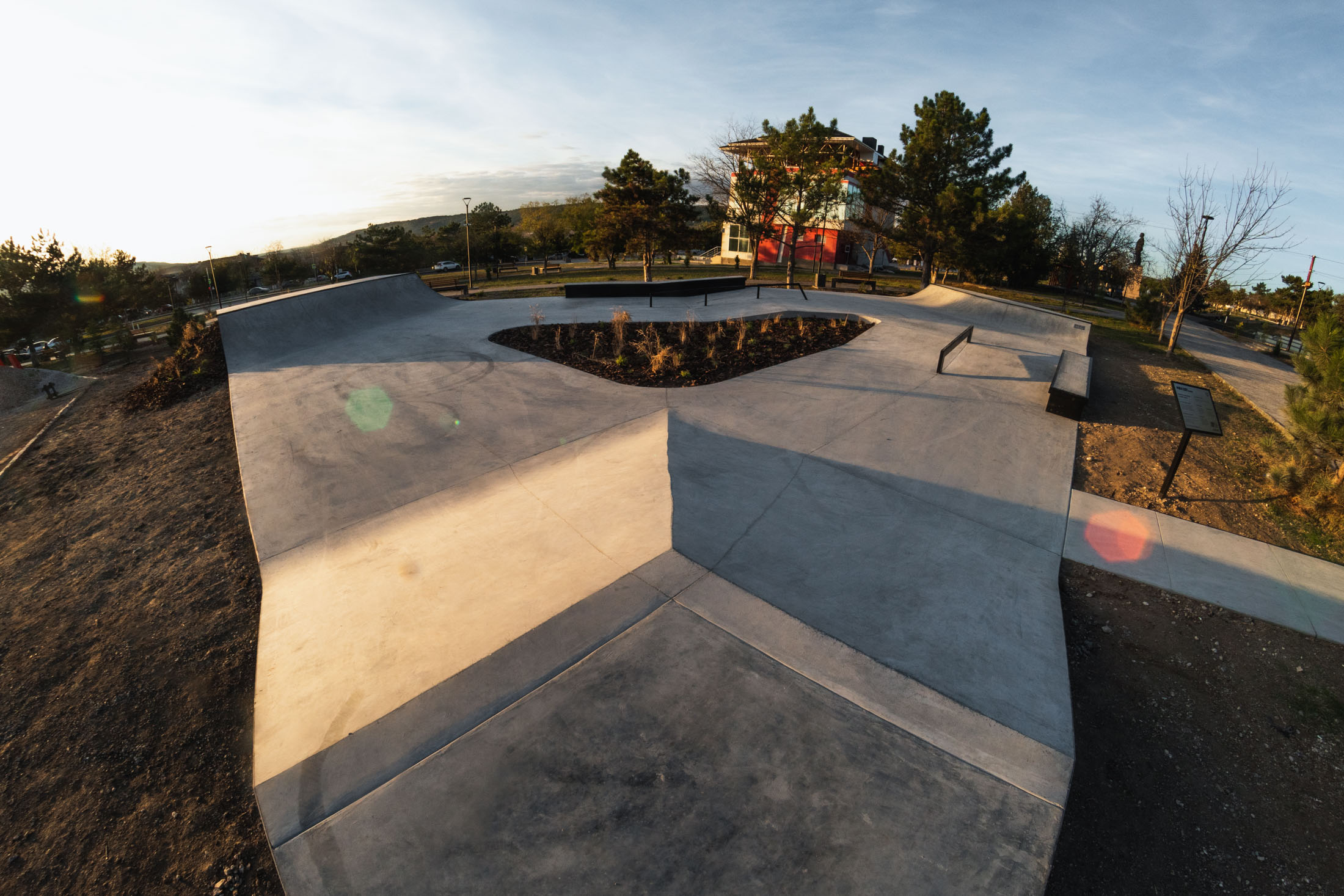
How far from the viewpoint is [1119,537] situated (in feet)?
21.4

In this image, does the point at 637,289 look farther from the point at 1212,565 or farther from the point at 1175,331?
the point at 1175,331

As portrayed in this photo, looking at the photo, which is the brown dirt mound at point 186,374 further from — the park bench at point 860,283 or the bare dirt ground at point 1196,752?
the park bench at point 860,283

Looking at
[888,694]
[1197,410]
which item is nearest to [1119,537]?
[1197,410]

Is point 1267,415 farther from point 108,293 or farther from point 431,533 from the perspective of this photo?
point 108,293

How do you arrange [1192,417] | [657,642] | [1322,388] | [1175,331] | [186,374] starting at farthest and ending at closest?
[1175,331] → [186,374] → [1322,388] → [1192,417] → [657,642]

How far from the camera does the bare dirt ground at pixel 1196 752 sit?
3.28 metres

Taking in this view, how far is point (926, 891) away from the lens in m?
2.64

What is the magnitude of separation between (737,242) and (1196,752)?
56.4m

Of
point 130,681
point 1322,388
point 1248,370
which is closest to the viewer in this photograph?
point 130,681

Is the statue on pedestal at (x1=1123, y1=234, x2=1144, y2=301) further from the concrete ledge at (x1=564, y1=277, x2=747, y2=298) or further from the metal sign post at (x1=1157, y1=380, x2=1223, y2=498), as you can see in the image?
the metal sign post at (x1=1157, y1=380, x2=1223, y2=498)

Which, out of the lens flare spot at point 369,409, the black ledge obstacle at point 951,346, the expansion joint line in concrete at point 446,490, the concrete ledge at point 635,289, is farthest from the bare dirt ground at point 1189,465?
the concrete ledge at point 635,289

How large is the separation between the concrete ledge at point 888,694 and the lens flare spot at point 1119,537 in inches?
147

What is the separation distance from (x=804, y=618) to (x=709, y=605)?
0.78m

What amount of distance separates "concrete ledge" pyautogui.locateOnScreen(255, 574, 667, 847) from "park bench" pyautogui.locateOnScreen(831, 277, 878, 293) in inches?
1011
